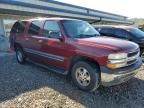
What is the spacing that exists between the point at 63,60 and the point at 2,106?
79.4 inches

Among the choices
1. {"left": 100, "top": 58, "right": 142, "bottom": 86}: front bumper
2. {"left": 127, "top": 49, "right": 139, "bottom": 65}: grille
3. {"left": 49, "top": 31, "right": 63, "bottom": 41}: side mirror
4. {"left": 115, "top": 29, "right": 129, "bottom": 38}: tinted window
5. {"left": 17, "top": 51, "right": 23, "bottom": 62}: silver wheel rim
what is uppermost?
{"left": 49, "top": 31, "right": 63, "bottom": 41}: side mirror

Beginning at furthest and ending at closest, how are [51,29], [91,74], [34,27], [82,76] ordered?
[34,27] → [51,29] → [82,76] → [91,74]

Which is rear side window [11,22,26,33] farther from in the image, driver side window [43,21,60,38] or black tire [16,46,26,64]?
driver side window [43,21,60,38]

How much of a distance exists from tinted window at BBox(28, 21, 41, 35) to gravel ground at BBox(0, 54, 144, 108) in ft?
5.06

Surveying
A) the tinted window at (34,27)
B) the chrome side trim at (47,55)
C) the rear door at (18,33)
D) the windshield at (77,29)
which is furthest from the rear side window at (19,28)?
the windshield at (77,29)

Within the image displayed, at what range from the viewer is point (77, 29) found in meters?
5.64

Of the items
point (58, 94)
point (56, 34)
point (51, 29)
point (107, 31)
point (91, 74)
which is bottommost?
point (58, 94)

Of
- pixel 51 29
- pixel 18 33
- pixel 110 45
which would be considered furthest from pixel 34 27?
pixel 110 45

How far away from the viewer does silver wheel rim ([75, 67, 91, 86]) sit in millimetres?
4784

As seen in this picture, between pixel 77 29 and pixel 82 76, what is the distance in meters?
1.53

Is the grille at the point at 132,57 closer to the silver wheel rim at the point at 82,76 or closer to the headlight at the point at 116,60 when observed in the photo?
the headlight at the point at 116,60

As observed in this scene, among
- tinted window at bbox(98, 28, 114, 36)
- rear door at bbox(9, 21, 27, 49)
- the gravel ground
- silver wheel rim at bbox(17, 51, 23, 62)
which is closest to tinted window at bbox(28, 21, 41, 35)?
rear door at bbox(9, 21, 27, 49)

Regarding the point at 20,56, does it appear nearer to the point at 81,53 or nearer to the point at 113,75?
the point at 81,53

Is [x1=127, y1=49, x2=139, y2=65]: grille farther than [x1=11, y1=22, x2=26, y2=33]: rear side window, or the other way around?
[x1=11, y1=22, x2=26, y2=33]: rear side window
